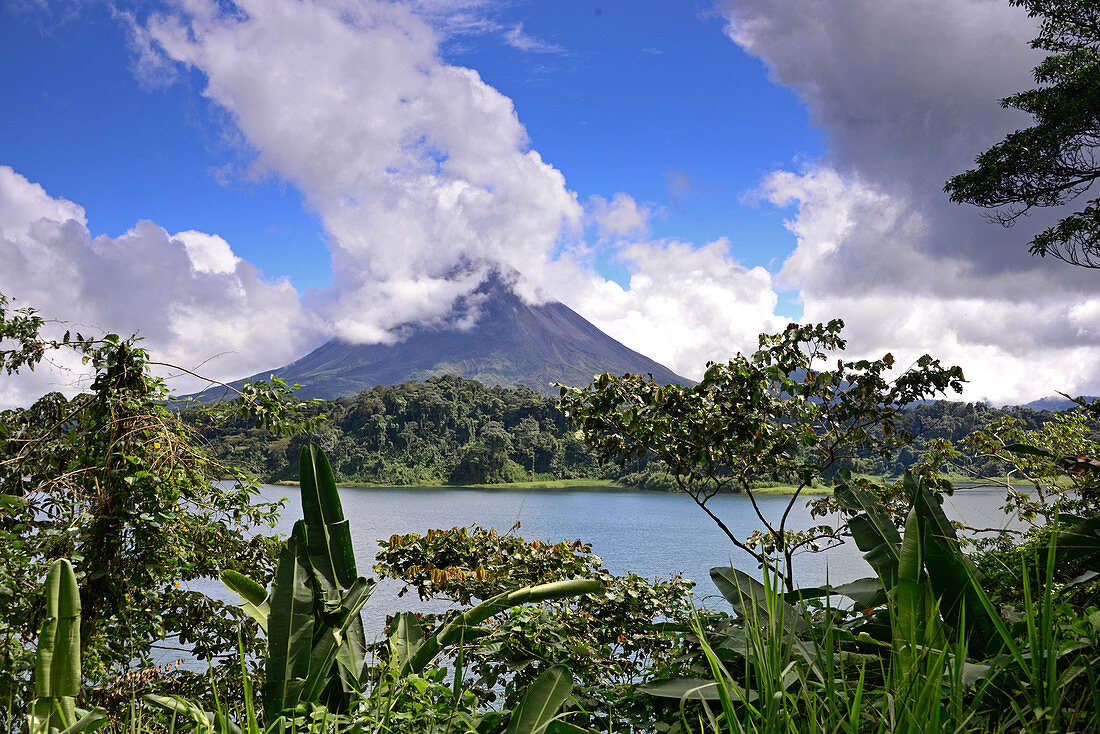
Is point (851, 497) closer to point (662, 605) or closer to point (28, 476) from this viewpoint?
point (662, 605)

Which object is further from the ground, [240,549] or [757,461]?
[757,461]

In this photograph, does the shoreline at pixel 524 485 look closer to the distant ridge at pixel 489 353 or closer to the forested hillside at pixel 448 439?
the forested hillside at pixel 448 439

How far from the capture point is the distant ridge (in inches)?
4641

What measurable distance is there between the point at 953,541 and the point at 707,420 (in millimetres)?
1699

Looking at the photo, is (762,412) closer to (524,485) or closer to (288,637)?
(288,637)

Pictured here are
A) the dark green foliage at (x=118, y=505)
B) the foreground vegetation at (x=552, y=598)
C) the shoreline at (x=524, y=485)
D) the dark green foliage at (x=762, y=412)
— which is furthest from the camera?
the shoreline at (x=524, y=485)

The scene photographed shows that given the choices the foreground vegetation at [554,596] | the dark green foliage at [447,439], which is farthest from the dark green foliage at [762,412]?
the dark green foliage at [447,439]

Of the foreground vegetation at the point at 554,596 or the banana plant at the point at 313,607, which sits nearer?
the foreground vegetation at the point at 554,596

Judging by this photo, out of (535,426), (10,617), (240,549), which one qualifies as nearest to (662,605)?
(240,549)

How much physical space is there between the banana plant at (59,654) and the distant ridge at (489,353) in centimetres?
9591

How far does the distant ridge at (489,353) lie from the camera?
387 ft

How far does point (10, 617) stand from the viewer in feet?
6.66

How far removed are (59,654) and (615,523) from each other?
20940 mm

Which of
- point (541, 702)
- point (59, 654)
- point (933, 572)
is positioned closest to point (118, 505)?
point (59, 654)
